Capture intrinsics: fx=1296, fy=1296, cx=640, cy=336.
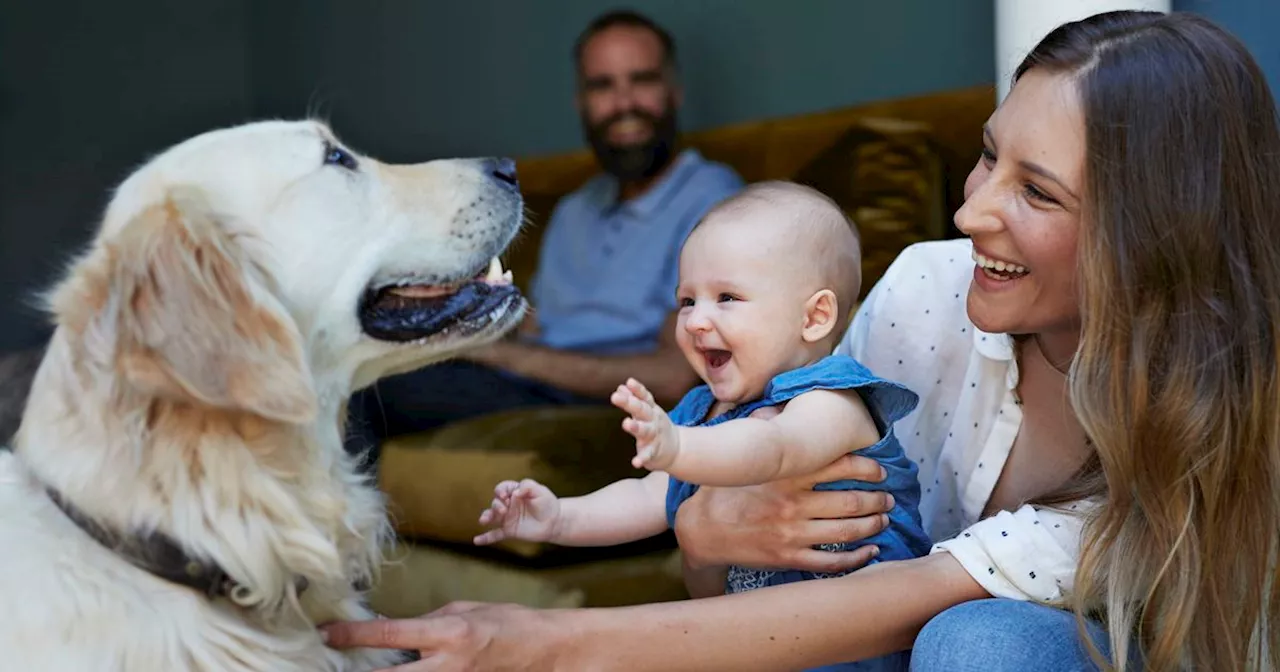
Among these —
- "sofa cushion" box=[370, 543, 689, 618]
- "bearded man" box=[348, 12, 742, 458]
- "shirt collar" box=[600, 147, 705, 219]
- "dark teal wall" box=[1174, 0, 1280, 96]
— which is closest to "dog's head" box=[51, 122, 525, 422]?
"sofa cushion" box=[370, 543, 689, 618]

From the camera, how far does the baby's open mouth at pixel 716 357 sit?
140cm

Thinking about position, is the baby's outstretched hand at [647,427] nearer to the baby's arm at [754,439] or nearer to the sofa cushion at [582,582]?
the baby's arm at [754,439]

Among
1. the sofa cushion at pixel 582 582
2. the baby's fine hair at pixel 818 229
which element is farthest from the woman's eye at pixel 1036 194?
the sofa cushion at pixel 582 582

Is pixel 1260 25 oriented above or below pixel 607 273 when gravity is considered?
above

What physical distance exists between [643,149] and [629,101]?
0.15m

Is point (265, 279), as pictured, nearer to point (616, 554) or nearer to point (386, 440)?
point (616, 554)

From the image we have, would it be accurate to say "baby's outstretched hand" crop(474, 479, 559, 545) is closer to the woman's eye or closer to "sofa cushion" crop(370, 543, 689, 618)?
the woman's eye

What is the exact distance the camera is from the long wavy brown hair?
1.23 meters

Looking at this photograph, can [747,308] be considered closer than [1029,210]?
No

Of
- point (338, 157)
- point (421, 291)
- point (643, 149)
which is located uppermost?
point (338, 157)

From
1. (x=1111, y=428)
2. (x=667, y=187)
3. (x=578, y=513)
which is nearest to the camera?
(x=1111, y=428)

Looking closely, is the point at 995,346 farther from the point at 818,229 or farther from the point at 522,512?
the point at 522,512

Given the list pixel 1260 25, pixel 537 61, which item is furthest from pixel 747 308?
pixel 537 61

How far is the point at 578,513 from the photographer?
1.46 metres
